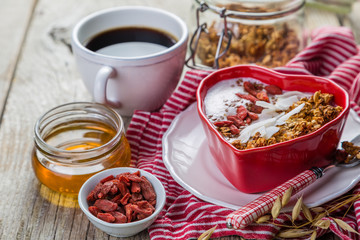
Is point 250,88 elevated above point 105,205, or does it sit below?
above

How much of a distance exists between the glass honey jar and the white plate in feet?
0.41

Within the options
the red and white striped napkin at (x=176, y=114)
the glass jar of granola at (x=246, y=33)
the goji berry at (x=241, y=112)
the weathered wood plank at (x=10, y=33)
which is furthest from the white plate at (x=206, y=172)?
the weathered wood plank at (x=10, y=33)

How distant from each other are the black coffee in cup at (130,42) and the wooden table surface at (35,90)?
0.17 m

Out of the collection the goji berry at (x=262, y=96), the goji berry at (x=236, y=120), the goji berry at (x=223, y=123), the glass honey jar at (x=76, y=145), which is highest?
the goji berry at (x=262, y=96)

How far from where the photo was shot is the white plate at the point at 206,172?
1028 mm

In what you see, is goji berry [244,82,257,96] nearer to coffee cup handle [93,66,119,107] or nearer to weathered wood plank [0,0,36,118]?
coffee cup handle [93,66,119,107]

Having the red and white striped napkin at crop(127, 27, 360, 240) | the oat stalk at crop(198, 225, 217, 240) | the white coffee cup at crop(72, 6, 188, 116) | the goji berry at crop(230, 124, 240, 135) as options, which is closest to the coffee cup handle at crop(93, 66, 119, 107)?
the white coffee cup at crop(72, 6, 188, 116)

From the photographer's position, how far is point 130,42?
1.39 m

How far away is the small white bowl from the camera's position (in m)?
0.95

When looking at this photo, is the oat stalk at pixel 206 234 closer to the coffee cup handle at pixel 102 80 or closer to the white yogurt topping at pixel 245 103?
the white yogurt topping at pixel 245 103

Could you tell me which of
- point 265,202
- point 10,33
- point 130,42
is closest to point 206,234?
point 265,202

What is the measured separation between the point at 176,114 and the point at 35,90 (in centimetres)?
45

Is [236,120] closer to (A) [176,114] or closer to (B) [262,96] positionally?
(B) [262,96]

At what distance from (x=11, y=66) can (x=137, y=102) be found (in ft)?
1.61
